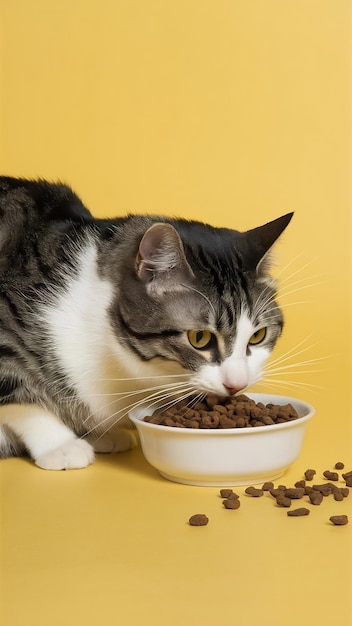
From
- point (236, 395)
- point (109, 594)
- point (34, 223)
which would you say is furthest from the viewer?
point (34, 223)

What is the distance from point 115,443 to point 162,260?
2.20 feet

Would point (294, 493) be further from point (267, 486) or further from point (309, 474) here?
point (309, 474)

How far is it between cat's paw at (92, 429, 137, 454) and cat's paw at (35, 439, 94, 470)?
0.47 feet

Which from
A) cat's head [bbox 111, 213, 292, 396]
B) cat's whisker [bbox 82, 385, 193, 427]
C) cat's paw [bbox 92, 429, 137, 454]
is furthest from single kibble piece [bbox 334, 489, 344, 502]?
cat's paw [bbox 92, 429, 137, 454]

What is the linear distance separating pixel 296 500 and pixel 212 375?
355 millimetres

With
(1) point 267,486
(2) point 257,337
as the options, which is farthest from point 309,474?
(2) point 257,337

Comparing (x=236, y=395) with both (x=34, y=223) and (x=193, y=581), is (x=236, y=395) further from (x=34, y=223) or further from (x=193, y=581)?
(x=34, y=223)

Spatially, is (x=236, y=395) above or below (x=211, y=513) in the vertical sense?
above

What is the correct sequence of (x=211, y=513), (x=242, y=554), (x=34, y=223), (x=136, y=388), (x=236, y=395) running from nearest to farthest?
(x=242, y=554) → (x=211, y=513) → (x=236, y=395) → (x=136, y=388) → (x=34, y=223)

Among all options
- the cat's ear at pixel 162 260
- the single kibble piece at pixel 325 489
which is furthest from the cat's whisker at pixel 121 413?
the single kibble piece at pixel 325 489

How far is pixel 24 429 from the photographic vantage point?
2.31 metres

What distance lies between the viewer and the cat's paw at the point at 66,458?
88.4 inches

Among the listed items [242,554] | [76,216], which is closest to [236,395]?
[242,554]

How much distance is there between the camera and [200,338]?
6.66 feet
